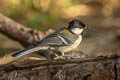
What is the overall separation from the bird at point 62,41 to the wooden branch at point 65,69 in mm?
636

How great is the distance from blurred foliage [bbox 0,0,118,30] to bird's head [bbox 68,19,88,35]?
3.17 metres

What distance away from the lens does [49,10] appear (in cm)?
892

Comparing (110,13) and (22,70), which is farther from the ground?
(110,13)

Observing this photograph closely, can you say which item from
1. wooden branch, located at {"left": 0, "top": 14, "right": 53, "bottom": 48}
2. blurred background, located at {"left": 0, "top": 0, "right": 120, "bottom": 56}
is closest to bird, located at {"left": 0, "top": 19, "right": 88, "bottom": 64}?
wooden branch, located at {"left": 0, "top": 14, "right": 53, "bottom": 48}

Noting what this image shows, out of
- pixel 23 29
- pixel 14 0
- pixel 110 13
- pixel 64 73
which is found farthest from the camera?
pixel 110 13

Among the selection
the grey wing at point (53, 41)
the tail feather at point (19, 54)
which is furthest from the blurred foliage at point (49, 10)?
the tail feather at point (19, 54)

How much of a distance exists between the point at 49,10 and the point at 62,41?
3709mm

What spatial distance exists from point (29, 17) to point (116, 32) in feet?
6.16

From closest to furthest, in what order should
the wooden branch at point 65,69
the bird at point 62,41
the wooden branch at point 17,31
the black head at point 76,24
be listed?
the wooden branch at point 65,69, the bird at point 62,41, the black head at point 76,24, the wooden branch at point 17,31

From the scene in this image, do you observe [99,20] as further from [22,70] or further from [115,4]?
[22,70]

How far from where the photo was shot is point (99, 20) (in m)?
9.67

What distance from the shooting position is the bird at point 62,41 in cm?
509

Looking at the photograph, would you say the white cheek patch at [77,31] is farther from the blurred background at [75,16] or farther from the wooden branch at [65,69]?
the blurred background at [75,16]

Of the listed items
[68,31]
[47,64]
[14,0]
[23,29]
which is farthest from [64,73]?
[14,0]
